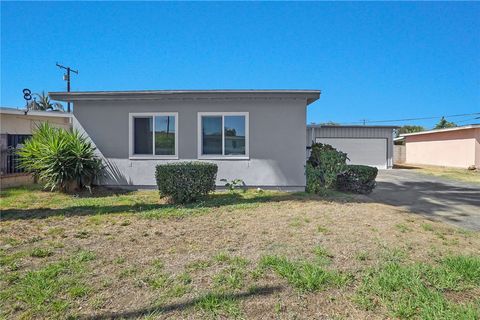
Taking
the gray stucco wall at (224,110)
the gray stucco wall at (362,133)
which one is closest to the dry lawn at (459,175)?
the gray stucco wall at (362,133)

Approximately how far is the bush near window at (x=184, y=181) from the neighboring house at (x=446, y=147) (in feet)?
69.4

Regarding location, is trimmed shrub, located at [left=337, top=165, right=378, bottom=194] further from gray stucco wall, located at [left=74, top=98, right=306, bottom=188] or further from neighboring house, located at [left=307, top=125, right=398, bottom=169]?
neighboring house, located at [left=307, top=125, right=398, bottom=169]

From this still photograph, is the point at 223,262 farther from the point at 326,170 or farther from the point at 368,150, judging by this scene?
the point at 368,150

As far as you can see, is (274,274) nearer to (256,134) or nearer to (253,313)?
(253,313)

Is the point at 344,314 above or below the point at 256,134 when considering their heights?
below

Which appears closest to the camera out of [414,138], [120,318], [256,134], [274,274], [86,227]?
[120,318]

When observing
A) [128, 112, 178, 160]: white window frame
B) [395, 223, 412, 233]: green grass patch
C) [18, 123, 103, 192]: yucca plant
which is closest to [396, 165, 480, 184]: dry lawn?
[395, 223, 412, 233]: green grass patch

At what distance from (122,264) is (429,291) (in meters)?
3.40

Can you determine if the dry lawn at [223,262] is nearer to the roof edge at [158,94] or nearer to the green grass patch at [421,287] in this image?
the green grass patch at [421,287]

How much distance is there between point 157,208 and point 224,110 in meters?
3.81

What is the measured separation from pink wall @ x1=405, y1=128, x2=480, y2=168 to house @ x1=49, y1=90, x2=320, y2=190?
1802 cm

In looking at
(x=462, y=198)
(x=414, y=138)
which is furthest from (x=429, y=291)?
(x=414, y=138)

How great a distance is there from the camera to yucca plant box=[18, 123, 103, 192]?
8.47 metres

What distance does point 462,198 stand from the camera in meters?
9.20
